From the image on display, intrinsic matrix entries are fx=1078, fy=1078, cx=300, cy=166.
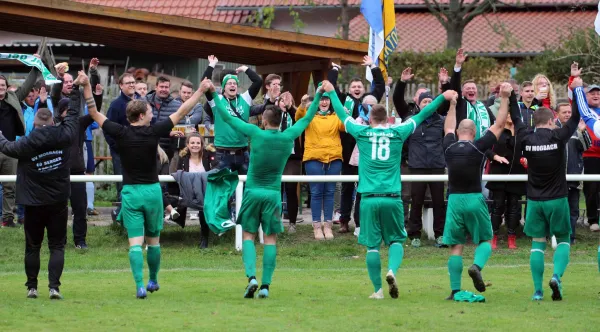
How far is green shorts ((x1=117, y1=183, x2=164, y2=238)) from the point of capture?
37.7ft

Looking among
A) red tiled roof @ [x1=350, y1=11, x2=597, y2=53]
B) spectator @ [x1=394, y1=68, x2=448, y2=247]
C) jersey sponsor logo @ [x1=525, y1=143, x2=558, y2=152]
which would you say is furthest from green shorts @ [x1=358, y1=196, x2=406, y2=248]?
red tiled roof @ [x1=350, y1=11, x2=597, y2=53]

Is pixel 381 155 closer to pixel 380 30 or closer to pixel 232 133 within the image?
pixel 232 133

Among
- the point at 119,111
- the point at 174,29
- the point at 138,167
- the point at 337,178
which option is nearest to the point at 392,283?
the point at 138,167

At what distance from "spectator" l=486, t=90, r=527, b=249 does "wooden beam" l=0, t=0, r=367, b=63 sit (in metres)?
3.55

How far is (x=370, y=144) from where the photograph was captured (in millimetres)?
11727

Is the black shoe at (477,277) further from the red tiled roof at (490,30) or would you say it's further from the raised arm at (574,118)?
the red tiled roof at (490,30)

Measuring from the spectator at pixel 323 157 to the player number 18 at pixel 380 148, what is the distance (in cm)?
502

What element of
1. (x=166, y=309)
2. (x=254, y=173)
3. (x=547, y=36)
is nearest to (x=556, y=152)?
(x=254, y=173)

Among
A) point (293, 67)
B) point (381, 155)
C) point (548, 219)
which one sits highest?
point (293, 67)

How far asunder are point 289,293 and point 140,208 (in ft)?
6.37

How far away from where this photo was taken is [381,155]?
38.3ft

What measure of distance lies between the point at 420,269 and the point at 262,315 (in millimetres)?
4678

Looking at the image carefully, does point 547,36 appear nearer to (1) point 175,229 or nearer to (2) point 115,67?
(2) point 115,67

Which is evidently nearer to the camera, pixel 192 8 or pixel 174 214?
pixel 174 214
